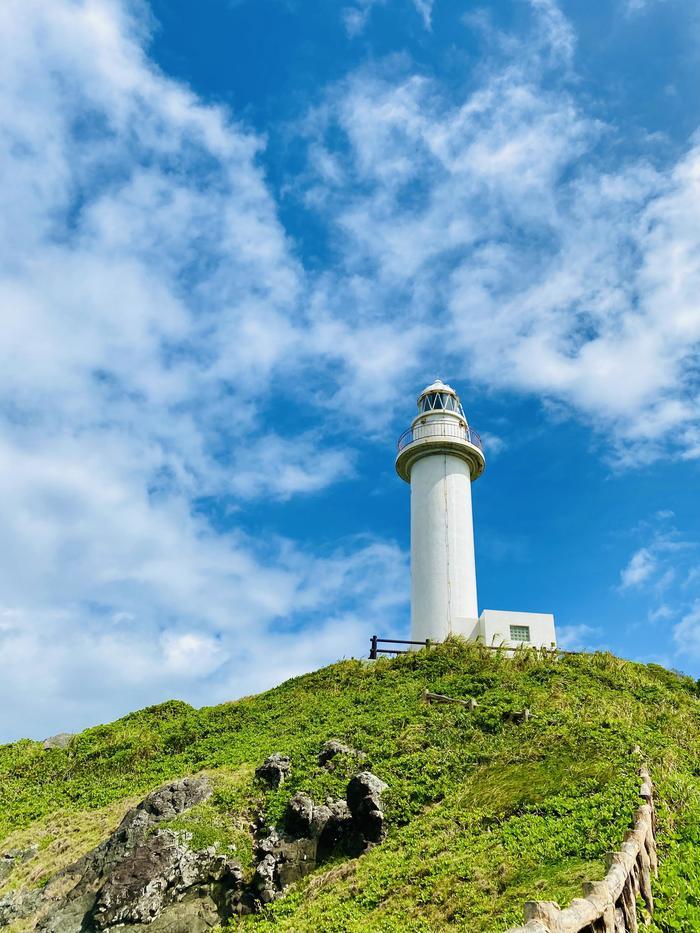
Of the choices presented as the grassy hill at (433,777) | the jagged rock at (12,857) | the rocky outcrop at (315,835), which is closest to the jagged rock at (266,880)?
the rocky outcrop at (315,835)

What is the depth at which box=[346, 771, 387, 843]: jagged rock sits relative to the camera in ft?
42.7

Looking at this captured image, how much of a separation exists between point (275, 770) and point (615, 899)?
437 inches

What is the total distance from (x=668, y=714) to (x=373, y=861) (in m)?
11.1

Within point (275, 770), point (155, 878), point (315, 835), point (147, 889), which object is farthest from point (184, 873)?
point (275, 770)

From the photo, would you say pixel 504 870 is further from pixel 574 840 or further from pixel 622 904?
pixel 622 904

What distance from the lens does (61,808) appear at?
19688 millimetres

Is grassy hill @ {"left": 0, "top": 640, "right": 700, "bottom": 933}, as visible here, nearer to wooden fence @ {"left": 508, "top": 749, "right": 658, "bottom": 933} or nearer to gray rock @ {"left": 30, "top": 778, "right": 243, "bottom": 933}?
wooden fence @ {"left": 508, "top": 749, "right": 658, "bottom": 933}

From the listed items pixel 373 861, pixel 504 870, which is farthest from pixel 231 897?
pixel 504 870

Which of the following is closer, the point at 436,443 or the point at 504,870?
the point at 504,870

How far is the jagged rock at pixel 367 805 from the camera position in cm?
1302

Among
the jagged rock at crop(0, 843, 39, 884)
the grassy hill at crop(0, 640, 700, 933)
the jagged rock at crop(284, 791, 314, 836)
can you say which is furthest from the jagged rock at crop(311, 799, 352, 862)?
the jagged rock at crop(0, 843, 39, 884)

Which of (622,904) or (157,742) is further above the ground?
(157,742)

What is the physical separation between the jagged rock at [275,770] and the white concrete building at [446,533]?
12312 mm

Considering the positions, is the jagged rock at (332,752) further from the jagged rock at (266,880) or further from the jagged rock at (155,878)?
the jagged rock at (155,878)
